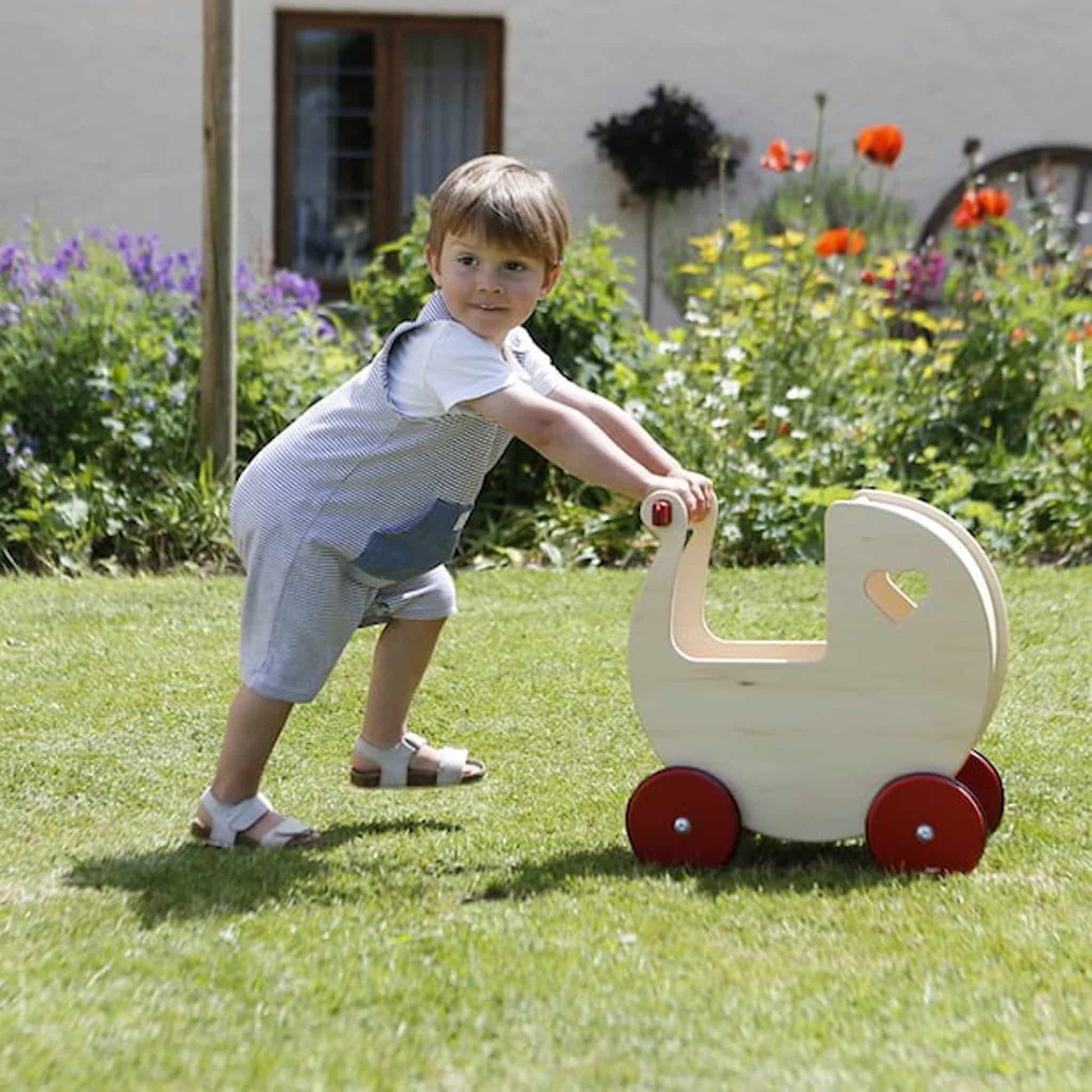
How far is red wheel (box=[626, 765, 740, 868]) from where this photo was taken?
3305 millimetres

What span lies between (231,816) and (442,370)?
884 millimetres

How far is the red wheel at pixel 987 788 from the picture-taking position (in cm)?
357

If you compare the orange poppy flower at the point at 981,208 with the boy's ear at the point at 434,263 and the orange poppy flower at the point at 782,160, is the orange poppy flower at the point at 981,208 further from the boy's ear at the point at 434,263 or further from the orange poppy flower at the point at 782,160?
the boy's ear at the point at 434,263

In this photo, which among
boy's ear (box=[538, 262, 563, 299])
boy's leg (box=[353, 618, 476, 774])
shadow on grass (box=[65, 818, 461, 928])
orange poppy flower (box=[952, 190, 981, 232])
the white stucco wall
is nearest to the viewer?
shadow on grass (box=[65, 818, 461, 928])

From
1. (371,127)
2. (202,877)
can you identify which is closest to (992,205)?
(371,127)

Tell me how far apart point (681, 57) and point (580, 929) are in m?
9.29

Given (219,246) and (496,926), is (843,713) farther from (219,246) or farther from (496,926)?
(219,246)

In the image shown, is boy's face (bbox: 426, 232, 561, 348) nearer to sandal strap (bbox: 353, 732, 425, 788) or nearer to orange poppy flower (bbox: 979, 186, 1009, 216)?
sandal strap (bbox: 353, 732, 425, 788)

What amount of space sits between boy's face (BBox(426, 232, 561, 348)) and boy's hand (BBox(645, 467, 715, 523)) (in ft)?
1.23

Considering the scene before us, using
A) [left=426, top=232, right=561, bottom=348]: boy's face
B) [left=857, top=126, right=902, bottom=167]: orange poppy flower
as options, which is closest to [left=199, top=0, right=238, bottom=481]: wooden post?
[left=857, top=126, right=902, bottom=167]: orange poppy flower

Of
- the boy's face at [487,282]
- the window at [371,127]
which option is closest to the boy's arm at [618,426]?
the boy's face at [487,282]

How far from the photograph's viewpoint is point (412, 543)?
3.51 meters

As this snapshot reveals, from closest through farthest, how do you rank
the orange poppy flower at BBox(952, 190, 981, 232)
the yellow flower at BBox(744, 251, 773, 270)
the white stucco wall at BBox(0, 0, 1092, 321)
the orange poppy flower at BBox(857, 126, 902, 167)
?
the orange poppy flower at BBox(857, 126, 902, 167) → the orange poppy flower at BBox(952, 190, 981, 232) → the yellow flower at BBox(744, 251, 773, 270) → the white stucco wall at BBox(0, 0, 1092, 321)

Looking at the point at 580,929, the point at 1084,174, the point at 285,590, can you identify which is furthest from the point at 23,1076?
the point at 1084,174
